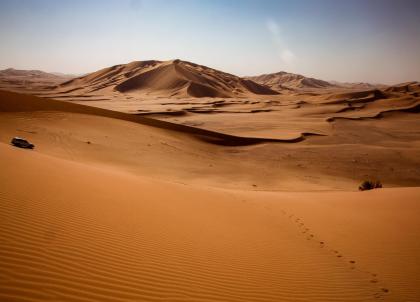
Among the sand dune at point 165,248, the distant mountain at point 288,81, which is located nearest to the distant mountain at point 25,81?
the sand dune at point 165,248

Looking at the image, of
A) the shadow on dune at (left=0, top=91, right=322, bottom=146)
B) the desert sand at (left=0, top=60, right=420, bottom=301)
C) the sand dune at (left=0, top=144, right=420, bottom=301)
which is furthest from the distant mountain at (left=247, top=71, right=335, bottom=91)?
Answer: the sand dune at (left=0, top=144, right=420, bottom=301)

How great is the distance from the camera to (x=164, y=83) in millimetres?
65375

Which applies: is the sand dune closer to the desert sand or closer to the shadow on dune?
the desert sand

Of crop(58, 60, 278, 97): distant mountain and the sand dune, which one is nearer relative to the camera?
the sand dune

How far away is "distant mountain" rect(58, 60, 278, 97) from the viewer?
60.5 m

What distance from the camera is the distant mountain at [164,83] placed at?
198ft

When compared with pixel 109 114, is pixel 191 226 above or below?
below

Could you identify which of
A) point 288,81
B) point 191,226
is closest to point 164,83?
point 191,226

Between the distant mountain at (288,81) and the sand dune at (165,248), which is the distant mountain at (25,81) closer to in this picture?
the sand dune at (165,248)

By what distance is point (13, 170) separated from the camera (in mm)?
6250

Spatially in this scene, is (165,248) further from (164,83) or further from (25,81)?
(25,81)

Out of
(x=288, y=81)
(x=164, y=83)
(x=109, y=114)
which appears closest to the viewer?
(x=109, y=114)

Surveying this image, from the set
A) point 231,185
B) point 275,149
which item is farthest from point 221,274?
point 275,149

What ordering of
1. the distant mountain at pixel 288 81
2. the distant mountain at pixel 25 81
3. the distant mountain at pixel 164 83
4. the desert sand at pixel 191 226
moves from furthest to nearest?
the distant mountain at pixel 288 81 → the distant mountain at pixel 25 81 → the distant mountain at pixel 164 83 → the desert sand at pixel 191 226
